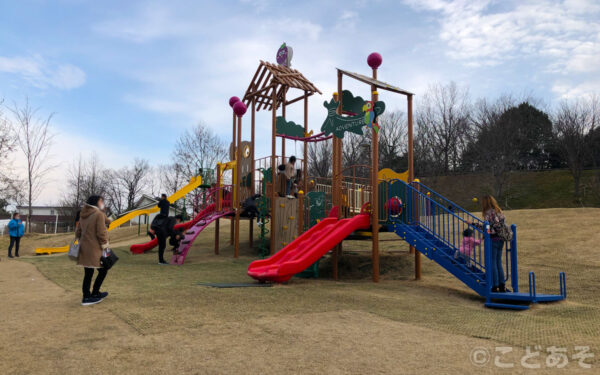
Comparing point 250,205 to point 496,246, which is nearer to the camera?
point 496,246

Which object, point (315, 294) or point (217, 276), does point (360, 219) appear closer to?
point (315, 294)

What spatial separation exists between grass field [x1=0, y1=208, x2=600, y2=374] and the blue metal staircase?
276mm

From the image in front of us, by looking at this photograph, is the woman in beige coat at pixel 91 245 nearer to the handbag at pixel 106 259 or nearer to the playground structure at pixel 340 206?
A: the handbag at pixel 106 259

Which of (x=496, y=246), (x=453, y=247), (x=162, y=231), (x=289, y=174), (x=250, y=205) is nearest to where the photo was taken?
(x=496, y=246)

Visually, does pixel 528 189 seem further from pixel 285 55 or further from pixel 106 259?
pixel 106 259

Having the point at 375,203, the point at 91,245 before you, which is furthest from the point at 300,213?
the point at 91,245

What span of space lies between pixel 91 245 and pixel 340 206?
5561 millimetres

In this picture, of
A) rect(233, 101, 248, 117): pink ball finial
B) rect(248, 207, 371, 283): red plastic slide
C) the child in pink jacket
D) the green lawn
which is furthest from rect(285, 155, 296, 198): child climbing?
the child in pink jacket

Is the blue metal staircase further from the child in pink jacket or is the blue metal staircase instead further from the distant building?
the distant building

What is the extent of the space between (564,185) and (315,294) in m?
34.7

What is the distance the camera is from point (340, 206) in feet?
32.1

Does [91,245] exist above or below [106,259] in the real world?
above

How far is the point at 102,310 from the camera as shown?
5406 millimetres

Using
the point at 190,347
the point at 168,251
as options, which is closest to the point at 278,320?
the point at 190,347
